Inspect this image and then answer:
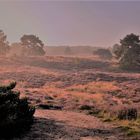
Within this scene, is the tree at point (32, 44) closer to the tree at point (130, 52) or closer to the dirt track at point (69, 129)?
the tree at point (130, 52)

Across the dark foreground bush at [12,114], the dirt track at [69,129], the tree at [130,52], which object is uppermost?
the tree at [130,52]

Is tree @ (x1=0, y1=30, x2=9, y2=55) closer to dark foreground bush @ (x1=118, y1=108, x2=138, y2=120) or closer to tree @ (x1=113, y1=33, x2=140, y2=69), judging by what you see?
tree @ (x1=113, y1=33, x2=140, y2=69)

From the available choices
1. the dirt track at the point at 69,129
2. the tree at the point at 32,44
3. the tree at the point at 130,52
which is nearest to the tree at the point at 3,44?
the tree at the point at 32,44

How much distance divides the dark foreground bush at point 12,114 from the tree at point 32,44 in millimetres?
84186

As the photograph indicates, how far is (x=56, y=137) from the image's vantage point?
58.7ft

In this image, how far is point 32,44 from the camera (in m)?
106

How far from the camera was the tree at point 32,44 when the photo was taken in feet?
340

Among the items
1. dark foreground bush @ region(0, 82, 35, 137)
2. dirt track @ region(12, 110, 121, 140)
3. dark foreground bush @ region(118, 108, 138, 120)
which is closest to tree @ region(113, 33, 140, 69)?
dark foreground bush @ region(118, 108, 138, 120)

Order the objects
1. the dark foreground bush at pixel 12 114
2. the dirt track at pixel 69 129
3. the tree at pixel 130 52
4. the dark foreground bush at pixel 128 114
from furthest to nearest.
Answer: the tree at pixel 130 52, the dark foreground bush at pixel 128 114, the dirt track at pixel 69 129, the dark foreground bush at pixel 12 114

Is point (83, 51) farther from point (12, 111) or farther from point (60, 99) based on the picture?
point (12, 111)

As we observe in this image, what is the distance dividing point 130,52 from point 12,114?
63732mm

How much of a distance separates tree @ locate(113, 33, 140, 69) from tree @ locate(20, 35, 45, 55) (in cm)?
3125

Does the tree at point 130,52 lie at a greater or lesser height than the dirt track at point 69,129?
greater

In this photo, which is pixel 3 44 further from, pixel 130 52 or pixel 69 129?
pixel 69 129
